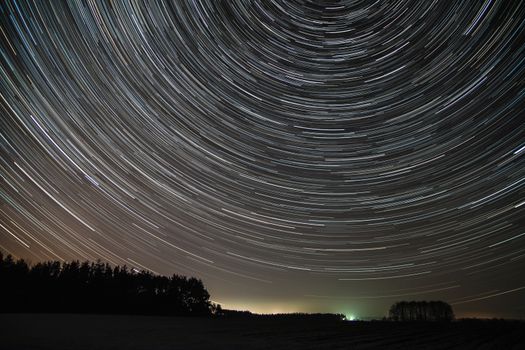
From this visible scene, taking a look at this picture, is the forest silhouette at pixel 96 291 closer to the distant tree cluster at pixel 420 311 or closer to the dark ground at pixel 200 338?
the dark ground at pixel 200 338

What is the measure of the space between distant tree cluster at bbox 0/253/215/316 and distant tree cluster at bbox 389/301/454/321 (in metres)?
75.1

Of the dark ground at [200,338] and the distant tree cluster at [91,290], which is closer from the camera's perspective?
the dark ground at [200,338]

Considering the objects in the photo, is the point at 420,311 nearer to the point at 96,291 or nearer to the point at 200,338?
the point at 96,291

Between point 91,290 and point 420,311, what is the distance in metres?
108

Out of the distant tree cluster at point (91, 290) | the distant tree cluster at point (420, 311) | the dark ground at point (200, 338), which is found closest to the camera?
the dark ground at point (200, 338)

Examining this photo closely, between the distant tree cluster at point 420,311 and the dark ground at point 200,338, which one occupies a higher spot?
the distant tree cluster at point 420,311

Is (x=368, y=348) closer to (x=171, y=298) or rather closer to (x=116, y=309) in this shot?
(x=116, y=309)

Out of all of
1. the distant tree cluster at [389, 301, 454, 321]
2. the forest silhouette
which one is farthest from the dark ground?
the distant tree cluster at [389, 301, 454, 321]

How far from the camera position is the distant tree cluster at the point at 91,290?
45750 millimetres

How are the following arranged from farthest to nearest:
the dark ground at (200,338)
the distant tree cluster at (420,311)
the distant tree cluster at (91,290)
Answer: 1. the distant tree cluster at (420,311)
2. the distant tree cluster at (91,290)
3. the dark ground at (200,338)

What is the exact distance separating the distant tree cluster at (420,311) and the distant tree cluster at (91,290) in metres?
75.1

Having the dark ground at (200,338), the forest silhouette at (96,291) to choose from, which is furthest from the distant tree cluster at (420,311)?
the dark ground at (200,338)

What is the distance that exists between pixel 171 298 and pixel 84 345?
6890cm

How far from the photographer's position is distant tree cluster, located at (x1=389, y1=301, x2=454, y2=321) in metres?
120
